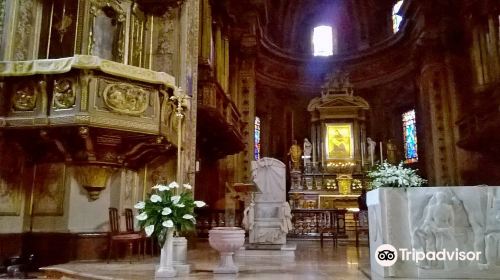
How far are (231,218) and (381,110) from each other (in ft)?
49.3

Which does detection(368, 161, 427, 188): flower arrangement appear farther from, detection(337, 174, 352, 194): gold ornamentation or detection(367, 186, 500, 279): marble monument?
detection(337, 174, 352, 194): gold ornamentation

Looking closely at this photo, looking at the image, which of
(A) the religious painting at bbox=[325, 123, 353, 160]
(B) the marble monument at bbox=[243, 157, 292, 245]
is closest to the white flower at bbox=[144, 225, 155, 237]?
(B) the marble monument at bbox=[243, 157, 292, 245]

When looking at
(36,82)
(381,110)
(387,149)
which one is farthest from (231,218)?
(381,110)

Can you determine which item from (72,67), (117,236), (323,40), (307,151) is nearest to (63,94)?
(72,67)

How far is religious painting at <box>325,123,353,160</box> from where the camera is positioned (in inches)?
800

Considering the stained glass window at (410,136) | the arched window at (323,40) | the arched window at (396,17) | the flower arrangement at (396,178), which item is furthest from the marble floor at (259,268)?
the arched window at (323,40)

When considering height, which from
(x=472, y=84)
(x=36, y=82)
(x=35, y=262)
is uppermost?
(x=472, y=84)

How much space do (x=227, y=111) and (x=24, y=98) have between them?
6060 mm

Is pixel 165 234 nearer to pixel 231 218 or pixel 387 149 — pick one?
pixel 231 218

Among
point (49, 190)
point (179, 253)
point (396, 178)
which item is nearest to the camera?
point (396, 178)

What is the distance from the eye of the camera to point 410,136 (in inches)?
803

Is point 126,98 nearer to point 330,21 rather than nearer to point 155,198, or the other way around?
point 155,198

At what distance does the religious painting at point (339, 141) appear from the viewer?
20312mm

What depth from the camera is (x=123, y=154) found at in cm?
845
